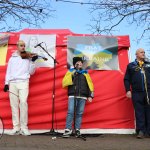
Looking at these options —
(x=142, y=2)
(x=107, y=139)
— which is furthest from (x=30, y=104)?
(x=142, y=2)

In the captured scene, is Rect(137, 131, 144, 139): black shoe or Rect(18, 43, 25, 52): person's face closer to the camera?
Rect(137, 131, 144, 139): black shoe

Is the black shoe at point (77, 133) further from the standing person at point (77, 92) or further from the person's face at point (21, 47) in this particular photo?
the person's face at point (21, 47)

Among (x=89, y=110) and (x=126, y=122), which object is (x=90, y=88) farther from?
(x=126, y=122)

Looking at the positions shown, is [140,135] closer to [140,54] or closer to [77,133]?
[77,133]

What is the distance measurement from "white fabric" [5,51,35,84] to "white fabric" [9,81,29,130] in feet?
0.41

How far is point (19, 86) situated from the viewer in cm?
930

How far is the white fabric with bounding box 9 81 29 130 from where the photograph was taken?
30.4 ft

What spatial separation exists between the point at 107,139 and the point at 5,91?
8.75 feet

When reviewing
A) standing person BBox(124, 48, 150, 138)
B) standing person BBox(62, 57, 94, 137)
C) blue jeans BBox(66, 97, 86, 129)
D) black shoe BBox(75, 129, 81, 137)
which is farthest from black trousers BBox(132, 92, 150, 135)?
black shoe BBox(75, 129, 81, 137)

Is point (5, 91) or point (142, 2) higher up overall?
point (142, 2)

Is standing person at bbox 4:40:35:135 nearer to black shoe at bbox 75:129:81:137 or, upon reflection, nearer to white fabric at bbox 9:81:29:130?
white fabric at bbox 9:81:29:130

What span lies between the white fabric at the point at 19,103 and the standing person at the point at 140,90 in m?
2.45

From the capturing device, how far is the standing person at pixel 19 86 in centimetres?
929

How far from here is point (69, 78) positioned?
9.07m
